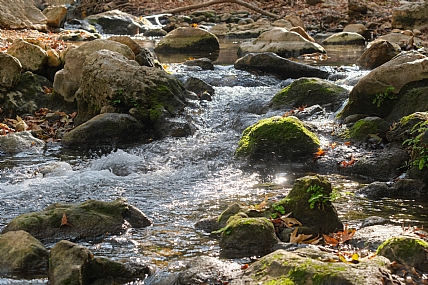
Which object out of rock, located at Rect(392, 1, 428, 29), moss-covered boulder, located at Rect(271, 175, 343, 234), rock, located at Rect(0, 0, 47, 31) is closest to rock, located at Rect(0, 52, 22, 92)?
moss-covered boulder, located at Rect(271, 175, 343, 234)

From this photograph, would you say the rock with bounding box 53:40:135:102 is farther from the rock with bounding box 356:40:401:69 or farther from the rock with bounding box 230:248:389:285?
the rock with bounding box 230:248:389:285

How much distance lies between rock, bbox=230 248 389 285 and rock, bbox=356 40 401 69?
10.7 m

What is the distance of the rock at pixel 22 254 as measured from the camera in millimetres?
4445

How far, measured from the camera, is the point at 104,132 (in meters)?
9.07

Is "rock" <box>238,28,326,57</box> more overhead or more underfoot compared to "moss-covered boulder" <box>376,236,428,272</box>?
more underfoot

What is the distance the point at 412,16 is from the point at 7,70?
54.3 feet

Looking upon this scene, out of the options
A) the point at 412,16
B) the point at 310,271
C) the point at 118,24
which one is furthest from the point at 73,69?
the point at 118,24

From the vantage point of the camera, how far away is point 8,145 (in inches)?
344

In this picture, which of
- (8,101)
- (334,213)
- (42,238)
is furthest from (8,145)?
(334,213)

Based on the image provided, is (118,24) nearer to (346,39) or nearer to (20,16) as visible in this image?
(20,16)

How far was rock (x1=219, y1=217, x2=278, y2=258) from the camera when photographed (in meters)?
4.77

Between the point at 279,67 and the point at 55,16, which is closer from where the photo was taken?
the point at 279,67

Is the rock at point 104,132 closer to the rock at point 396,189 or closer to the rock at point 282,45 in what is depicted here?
the rock at point 396,189

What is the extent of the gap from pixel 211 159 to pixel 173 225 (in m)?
2.65
